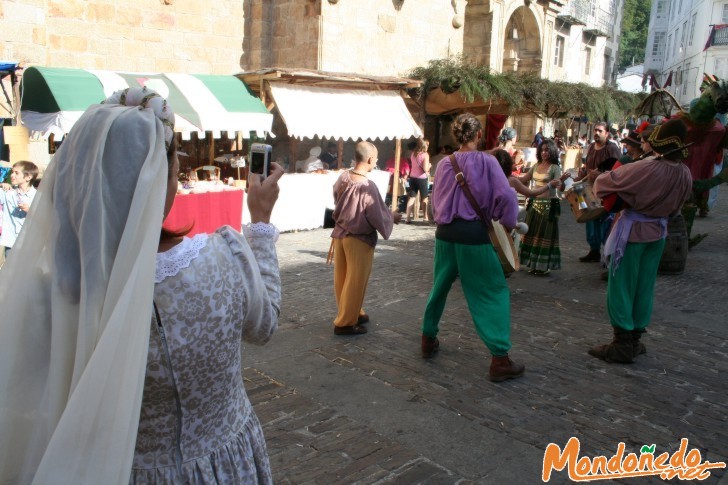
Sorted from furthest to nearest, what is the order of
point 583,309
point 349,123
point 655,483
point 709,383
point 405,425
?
1. point 349,123
2. point 583,309
3. point 709,383
4. point 405,425
5. point 655,483

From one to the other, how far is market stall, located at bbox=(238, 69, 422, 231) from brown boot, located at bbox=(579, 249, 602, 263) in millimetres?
4790

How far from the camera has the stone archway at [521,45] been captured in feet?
78.9

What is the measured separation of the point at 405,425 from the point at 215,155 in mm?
9276

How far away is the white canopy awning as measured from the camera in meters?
11.0

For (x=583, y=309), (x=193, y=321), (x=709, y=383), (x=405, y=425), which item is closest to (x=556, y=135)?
(x=583, y=309)

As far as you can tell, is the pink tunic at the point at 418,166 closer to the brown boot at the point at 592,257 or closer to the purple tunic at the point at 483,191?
the brown boot at the point at 592,257

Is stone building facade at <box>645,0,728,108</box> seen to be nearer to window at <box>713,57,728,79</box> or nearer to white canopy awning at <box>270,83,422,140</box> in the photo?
window at <box>713,57,728,79</box>

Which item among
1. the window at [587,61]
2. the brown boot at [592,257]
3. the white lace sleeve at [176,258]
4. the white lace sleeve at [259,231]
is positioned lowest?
the brown boot at [592,257]

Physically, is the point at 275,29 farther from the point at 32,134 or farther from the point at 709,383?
the point at 709,383

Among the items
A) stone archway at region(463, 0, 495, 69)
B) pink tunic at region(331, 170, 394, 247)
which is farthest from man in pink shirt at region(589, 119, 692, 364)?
stone archway at region(463, 0, 495, 69)

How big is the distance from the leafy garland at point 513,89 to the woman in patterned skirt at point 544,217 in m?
5.97

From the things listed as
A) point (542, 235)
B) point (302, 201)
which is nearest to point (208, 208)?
point (302, 201)

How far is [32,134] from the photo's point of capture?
905 centimetres

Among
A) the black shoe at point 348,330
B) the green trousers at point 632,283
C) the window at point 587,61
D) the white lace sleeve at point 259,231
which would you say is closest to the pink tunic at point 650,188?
the green trousers at point 632,283
